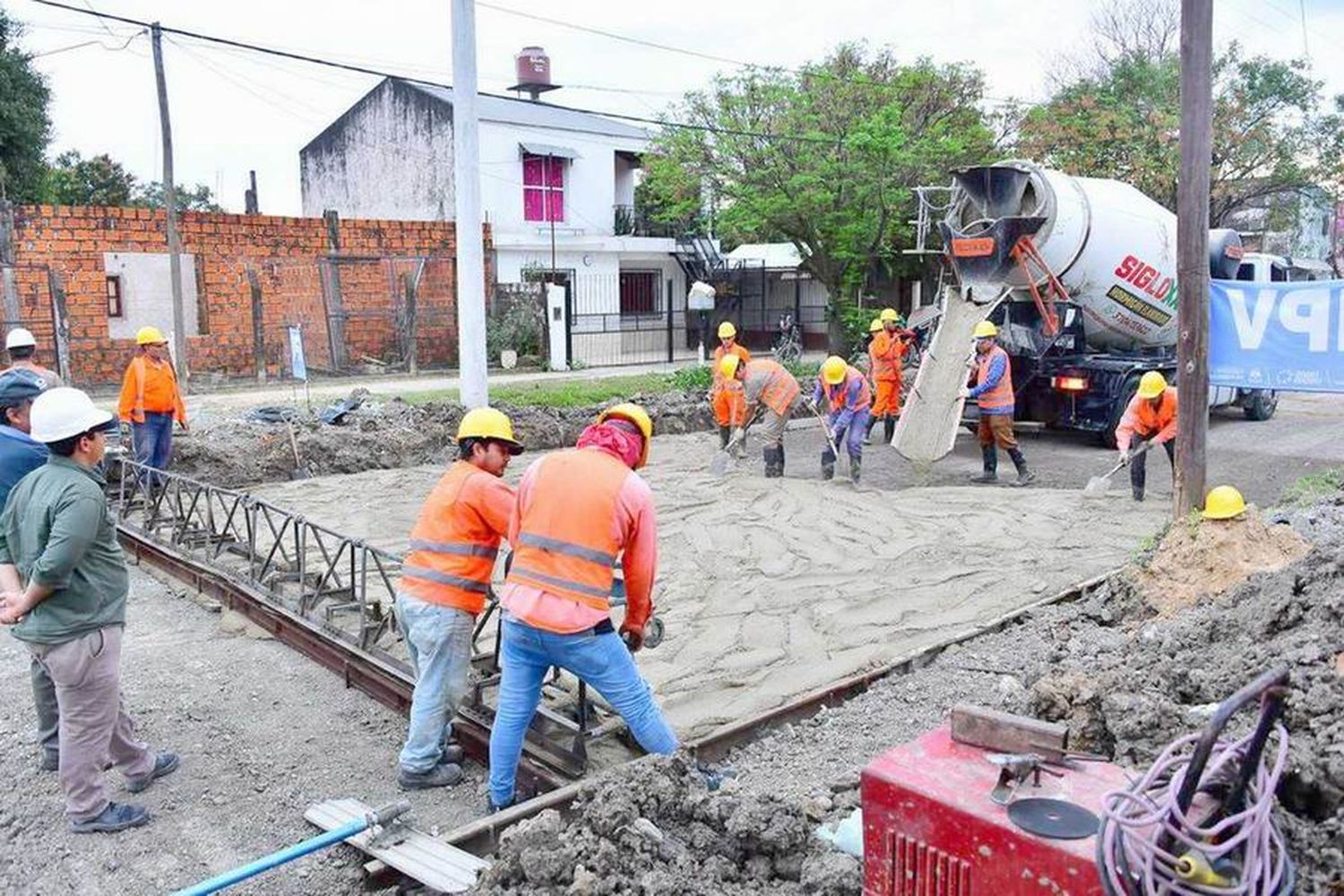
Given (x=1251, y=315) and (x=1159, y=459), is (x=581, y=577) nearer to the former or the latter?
(x=1251, y=315)

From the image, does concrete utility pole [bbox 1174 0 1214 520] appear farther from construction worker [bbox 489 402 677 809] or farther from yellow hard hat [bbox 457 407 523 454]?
yellow hard hat [bbox 457 407 523 454]

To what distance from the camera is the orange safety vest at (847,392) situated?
10922 mm

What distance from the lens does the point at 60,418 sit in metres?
4.15

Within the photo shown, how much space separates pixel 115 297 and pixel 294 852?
1834cm

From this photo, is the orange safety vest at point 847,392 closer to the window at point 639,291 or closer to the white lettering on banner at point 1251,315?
the white lettering on banner at point 1251,315

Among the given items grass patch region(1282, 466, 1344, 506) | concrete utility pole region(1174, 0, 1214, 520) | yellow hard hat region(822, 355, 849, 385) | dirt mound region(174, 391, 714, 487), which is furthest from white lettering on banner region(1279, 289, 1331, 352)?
dirt mound region(174, 391, 714, 487)

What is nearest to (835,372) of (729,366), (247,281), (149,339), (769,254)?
(729,366)

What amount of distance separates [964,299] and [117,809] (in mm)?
10349

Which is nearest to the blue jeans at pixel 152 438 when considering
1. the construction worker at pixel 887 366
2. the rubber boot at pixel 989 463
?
the construction worker at pixel 887 366

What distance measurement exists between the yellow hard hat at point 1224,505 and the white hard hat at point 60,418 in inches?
225

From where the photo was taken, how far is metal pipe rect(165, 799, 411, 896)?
3.48 m

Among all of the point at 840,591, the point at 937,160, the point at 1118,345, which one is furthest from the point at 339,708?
the point at 937,160

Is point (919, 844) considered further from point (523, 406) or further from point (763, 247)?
point (763, 247)

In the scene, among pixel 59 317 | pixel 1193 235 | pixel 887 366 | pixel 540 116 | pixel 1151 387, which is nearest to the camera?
pixel 1193 235
